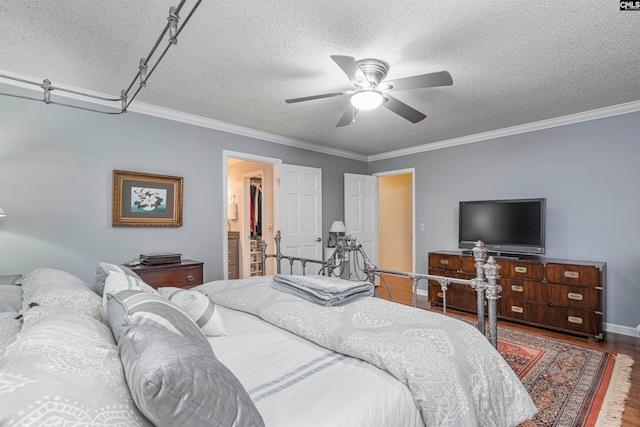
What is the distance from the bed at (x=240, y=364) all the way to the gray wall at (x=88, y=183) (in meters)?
1.46

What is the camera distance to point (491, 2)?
186 centimetres

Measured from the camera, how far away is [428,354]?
3.98 feet

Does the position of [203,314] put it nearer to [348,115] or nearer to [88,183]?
[348,115]

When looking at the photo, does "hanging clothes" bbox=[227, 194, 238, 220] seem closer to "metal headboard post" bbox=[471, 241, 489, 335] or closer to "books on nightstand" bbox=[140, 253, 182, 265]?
"books on nightstand" bbox=[140, 253, 182, 265]

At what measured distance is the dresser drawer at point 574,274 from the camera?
3352mm

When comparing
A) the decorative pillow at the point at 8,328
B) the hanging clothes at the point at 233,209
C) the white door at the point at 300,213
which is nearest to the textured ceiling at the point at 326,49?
the white door at the point at 300,213

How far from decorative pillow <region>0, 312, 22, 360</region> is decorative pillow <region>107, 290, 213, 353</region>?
253mm

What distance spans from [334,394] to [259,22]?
6.93 feet

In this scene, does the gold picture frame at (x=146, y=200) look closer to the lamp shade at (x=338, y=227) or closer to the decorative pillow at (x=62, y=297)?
the decorative pillow at (x=62, y=297)

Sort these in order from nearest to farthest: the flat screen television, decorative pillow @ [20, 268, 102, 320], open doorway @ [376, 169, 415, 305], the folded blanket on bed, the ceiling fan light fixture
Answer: decorative pillow @ [20, 268, 102, 320], the folded blanket on bed, the ceiling fan light fixture, the flat screen television, open doorway @ [376, 169, 415, 305]

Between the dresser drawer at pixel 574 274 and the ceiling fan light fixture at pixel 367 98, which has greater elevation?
the ceiling fan light fixture at pixel 367 98

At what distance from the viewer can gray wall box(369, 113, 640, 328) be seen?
3.52 meters

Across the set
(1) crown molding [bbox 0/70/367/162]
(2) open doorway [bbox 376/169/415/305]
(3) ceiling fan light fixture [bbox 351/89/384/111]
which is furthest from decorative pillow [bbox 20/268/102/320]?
(2) open doorway [bbox 376/169/415/305]

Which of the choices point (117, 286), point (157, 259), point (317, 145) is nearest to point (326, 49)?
point (117, 286)
